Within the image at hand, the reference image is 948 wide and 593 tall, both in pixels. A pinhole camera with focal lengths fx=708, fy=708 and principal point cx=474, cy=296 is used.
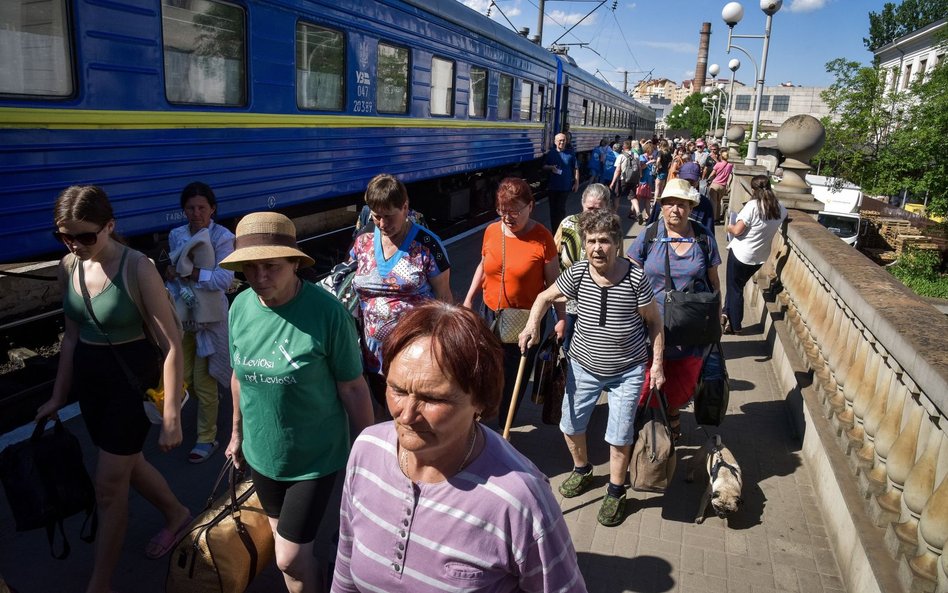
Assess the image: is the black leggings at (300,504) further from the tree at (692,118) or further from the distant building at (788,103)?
the distant building at (788,103)

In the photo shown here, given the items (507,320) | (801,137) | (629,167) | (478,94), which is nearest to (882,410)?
(507,320)

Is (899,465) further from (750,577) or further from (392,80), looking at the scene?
(392,80)

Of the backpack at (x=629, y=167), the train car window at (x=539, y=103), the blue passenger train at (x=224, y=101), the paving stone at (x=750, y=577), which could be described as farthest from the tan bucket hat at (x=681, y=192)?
the train car window at (x=539, y=103)

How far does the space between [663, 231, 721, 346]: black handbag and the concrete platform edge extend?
939 mm

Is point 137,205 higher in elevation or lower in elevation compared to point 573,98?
lower

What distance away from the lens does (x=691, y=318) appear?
13.4 ft

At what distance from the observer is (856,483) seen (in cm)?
363

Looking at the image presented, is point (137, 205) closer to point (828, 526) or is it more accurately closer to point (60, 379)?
point (60, 379)

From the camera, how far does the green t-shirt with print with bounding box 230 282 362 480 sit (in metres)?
2.55

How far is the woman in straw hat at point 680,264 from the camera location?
13.8 ft

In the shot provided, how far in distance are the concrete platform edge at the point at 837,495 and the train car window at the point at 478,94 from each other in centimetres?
726

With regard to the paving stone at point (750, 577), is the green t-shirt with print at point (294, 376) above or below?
above

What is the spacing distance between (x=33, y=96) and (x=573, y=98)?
56.0ft

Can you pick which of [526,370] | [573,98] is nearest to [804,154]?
[526,370]
